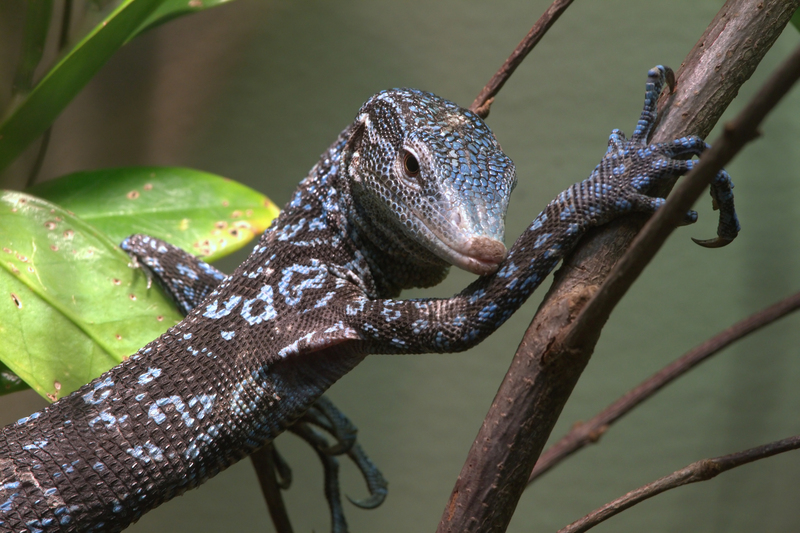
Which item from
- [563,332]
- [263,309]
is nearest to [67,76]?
[263,309]

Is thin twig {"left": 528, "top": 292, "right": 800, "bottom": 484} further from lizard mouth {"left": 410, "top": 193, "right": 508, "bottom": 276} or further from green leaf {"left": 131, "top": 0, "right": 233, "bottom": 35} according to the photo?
green leaf {"left": 131, "top": 0, "right": 233, "bottom": 35}

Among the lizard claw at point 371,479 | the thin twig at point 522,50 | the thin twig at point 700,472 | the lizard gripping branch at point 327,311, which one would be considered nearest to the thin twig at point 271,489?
the lizard claw at point 371,479

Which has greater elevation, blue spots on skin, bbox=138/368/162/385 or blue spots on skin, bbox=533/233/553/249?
blue spots on skin, bbox=138/368/162/385

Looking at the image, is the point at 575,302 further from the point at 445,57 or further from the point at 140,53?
the point at 140,53

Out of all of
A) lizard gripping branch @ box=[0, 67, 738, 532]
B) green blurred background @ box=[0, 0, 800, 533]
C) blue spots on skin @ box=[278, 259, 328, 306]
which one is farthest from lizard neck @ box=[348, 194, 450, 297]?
green blurred background @ box=[0, 0, 800, 533]

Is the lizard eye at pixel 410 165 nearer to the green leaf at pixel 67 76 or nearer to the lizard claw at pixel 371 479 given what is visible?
the green leaf at pixel 67 76
